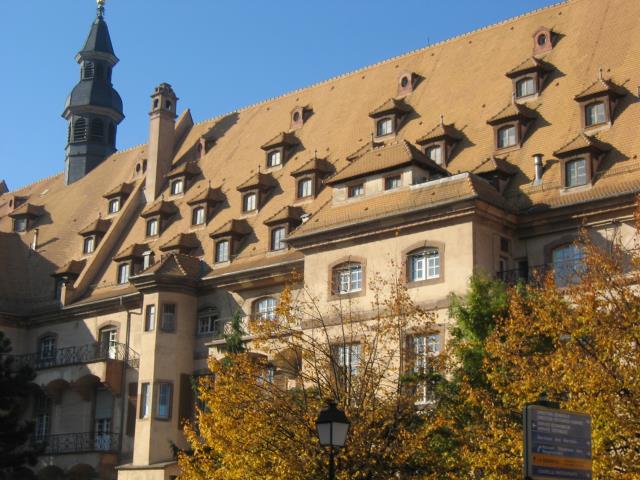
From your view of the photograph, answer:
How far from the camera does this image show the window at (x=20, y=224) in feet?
204

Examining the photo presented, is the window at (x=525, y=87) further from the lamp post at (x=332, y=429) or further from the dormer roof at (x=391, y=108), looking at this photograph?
the lamp post at (x=332, y=429)

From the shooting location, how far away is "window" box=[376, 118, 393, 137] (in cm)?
4506

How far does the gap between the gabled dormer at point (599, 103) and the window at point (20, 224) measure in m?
34.7

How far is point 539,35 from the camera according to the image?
141ft

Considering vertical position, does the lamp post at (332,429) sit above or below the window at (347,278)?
below

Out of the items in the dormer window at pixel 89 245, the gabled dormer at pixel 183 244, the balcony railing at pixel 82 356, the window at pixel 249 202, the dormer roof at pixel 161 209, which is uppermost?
the dormer roof at pixel 161 209

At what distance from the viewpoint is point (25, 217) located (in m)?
62.4

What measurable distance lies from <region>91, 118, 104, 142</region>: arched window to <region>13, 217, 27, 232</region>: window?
7.55 metres

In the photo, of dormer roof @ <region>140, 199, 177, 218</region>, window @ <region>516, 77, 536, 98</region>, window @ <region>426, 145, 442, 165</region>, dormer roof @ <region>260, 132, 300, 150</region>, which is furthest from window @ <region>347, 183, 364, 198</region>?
dormer roof @ <region>140, 199, 177, 218</region>

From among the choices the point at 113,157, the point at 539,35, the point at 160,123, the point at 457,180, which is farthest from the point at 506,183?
the point at 113,157

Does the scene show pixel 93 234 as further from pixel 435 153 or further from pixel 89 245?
pixel 435 153

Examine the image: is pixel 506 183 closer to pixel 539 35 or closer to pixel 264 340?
pixel 539 35

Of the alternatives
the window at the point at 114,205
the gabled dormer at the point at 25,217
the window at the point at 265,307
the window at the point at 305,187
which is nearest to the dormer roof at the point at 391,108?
the window at the point at 305,187

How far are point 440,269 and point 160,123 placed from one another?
2518 centimetres
